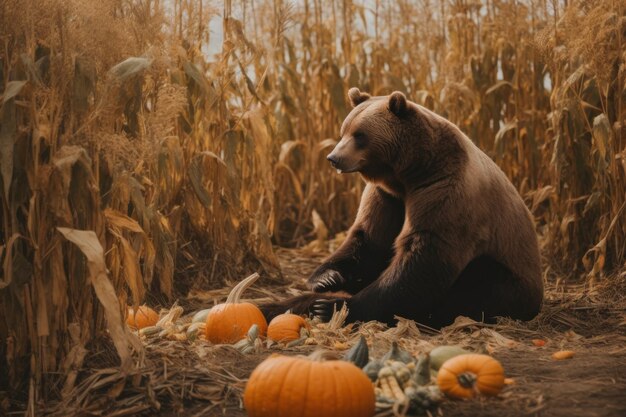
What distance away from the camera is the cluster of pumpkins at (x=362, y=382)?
335cm

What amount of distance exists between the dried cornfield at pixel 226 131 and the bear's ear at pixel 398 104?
4.46ft

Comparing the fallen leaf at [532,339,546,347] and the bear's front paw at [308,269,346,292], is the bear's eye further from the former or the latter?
the fallen leaf at [532,339,546,347]

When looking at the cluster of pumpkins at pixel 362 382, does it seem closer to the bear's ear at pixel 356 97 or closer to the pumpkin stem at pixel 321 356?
the pumpkin stem at pixel 321 356

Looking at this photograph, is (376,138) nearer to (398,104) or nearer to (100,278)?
(398,104)

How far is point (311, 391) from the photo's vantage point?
3.35 m

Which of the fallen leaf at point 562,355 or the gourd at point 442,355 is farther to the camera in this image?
the fallen leaf at point 562,355

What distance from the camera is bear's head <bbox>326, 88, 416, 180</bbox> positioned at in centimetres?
558

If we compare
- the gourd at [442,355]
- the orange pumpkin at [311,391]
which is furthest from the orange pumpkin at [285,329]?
the orange pumpkin at [311,391]

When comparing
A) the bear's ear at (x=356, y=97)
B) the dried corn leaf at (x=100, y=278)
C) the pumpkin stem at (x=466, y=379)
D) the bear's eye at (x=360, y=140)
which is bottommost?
the pumpkin stem at (x=466, y=379)

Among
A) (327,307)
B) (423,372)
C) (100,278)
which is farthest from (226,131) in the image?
(423,372)

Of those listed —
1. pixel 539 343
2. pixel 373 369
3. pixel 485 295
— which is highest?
pixel 373 369

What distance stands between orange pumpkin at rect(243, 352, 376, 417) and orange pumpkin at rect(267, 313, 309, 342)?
4.92 feet

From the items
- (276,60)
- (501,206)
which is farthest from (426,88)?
(501,206)

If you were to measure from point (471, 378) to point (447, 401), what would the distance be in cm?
14
